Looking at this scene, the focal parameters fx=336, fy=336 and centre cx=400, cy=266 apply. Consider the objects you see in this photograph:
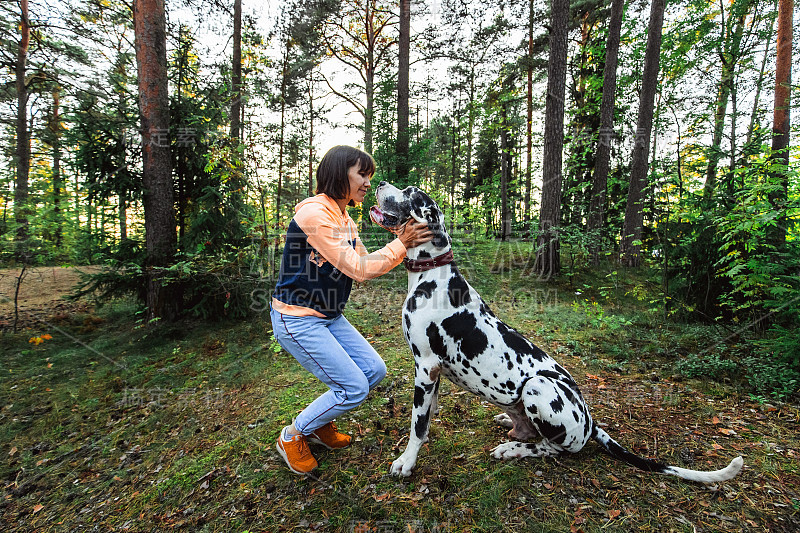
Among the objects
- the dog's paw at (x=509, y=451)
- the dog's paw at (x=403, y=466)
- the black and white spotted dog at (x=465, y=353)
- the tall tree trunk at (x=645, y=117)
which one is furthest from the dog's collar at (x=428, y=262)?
the tall tree trunk at (x=645, y=117)

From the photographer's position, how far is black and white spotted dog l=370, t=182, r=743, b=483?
2.26m

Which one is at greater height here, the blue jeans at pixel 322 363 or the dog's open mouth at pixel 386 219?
the dog's open mouth at pixel 386 219

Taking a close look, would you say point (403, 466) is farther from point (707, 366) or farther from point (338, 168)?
point (707, 366)

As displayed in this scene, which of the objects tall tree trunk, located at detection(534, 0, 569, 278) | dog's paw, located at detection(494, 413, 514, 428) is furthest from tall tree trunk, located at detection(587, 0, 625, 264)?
dog's paw, located at detection(494, 413, 514, 428)

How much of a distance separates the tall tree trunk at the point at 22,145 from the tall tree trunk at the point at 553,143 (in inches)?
382

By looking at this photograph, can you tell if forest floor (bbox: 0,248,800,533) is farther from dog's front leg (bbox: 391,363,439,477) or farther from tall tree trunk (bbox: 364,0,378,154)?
tall tree trunk (bbox: 364,0,378,154)

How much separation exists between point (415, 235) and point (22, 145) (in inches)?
485

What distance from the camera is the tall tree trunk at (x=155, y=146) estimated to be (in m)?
5.60

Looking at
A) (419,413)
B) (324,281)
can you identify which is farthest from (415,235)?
(419,413)

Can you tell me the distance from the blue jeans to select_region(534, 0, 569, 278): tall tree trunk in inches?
271

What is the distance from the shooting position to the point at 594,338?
523 cm

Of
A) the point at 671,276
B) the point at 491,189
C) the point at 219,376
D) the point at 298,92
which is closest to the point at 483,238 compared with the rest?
the point at 491,189

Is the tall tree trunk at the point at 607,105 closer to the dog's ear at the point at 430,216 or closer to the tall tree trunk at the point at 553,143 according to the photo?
the tall tree trunk at the point at 553,143

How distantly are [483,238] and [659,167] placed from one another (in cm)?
905
